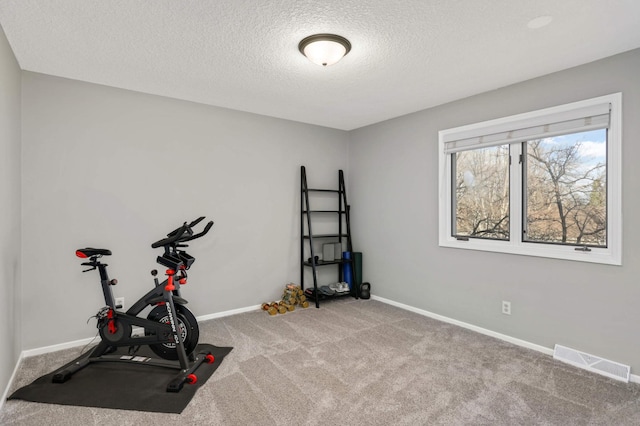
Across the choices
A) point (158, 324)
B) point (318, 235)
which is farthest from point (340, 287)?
point (158, 324)

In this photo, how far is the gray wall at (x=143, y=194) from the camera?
2.90m

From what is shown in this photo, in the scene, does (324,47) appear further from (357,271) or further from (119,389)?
(357,271)

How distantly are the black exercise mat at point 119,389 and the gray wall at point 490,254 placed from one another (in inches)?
100

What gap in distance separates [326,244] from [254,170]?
1412 mm

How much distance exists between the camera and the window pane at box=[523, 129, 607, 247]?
2.72 meters

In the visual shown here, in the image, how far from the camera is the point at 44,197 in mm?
2895

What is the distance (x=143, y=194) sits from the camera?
337 cm

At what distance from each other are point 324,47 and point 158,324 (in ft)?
7.87

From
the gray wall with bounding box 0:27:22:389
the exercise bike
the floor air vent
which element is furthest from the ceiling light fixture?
the floor air vent

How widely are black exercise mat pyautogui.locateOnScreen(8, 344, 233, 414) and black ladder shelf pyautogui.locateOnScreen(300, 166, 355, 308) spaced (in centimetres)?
196

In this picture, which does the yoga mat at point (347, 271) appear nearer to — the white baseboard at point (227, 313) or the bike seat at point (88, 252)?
the white baseboard at point (227, 313)

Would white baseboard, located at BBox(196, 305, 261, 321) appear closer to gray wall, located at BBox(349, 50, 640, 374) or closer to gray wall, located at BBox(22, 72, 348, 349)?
gray wall, located at BBox(22, 72, 348, 349)

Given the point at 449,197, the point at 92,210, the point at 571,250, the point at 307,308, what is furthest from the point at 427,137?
the point at 92,210

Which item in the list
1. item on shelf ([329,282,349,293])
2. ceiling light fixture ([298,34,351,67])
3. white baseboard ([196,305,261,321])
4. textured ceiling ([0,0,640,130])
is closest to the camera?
textured ceiling ([0,0,640,130])
